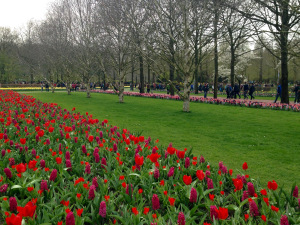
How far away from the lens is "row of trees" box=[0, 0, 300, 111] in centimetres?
1346

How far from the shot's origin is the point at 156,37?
14562mm

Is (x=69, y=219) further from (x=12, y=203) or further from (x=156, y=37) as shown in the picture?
(x=156, y=37)

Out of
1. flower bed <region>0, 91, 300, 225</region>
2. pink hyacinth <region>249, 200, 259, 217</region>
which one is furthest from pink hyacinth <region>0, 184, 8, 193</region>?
pink hyacinth <region>249, 200, 259, 217</region>

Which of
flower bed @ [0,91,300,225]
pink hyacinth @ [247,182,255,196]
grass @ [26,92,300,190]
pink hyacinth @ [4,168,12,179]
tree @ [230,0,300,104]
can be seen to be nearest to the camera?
flower bed @ [0,91,300,225]

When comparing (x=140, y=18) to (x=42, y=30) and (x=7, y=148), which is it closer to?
(x=7, y=148)

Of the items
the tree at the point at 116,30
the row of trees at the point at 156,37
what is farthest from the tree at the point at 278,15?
the tree at the point at 116,30

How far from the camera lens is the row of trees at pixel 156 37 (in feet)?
44.2

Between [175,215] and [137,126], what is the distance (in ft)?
26.1

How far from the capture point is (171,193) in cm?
288

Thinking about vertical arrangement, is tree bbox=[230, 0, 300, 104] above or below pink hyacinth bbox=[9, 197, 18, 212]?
above

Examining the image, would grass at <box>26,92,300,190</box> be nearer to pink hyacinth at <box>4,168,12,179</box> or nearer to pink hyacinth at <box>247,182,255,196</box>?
pink hyacinth at <box>247,182,255,196</box>

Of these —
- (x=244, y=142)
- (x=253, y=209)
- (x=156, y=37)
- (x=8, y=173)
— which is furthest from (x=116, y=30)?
(x=253, y=209)

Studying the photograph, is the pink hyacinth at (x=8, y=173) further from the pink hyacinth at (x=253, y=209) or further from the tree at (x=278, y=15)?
the tree at (x=278, y=15)

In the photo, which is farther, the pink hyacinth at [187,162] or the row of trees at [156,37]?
the row of trees at [156,37]
